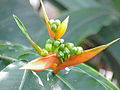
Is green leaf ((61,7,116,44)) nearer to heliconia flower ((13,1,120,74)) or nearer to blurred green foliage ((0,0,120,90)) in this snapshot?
blurred green foliage ((0,0,120,90))

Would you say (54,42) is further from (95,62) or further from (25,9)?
(95,62)

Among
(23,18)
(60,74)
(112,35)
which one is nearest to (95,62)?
(112,35)

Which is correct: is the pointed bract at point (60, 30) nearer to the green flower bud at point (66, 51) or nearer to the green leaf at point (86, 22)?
the green flower bud at point (66, 51)

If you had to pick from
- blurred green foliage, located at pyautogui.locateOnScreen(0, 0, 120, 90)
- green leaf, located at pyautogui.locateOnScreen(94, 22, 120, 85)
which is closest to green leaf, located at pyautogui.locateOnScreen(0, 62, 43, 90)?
blurred green foliage, located at pyautogui.locateOnScreen(0, 0, 120, 90)

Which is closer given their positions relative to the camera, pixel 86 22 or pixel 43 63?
pixel 43 63

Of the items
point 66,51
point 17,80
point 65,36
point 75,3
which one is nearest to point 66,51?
point 66,51

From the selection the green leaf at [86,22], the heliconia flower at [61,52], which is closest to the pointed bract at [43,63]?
the heliconia flower at [61,52]

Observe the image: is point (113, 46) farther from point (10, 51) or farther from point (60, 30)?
point (60, 30)

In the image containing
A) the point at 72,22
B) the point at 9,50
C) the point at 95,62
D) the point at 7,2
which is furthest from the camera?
the point at 95,62
